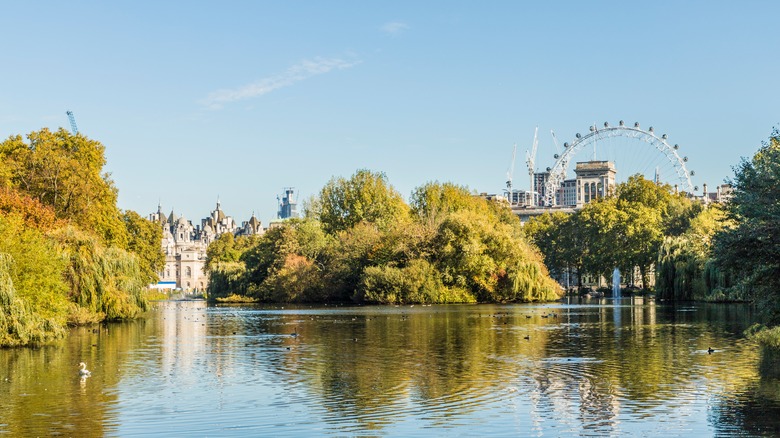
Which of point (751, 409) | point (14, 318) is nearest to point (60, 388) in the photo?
point (14, 318)

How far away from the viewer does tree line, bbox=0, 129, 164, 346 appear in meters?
36.9

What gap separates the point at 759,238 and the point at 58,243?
3393 cm

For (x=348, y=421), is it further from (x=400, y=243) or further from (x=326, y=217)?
(x=326, y=217)

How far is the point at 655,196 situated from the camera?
4929 inches

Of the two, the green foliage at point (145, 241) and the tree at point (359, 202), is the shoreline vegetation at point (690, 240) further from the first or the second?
the green foliage at point (145, 241)

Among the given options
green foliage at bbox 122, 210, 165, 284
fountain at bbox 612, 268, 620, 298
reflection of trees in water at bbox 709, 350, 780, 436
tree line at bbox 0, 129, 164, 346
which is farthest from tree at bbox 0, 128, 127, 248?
fountain at bbox 612, 268, 620, 298

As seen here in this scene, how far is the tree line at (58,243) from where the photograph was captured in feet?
121

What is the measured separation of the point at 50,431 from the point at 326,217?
90746mm

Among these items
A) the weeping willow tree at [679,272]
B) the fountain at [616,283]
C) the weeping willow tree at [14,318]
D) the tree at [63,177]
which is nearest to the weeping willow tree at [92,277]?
the tree at [63,177]

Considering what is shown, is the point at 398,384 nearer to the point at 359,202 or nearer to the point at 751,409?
the point at 751,409

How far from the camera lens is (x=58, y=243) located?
1941 inches

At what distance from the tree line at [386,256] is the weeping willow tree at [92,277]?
1281 inches

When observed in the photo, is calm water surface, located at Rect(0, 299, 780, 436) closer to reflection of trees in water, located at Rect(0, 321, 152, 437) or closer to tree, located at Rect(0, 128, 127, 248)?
reflection of trees in water, located at Rect(0, 321, 152, 437)

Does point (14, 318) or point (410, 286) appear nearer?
point (14, 318)
